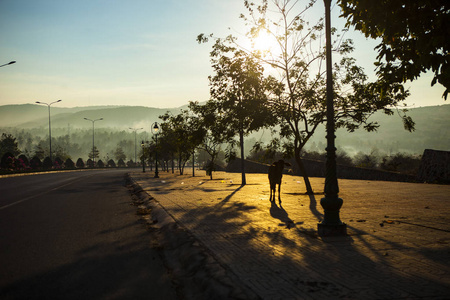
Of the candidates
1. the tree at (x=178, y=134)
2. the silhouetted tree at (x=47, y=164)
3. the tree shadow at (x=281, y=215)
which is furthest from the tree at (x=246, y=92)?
the silhouetted tree at (x=47, y=164)

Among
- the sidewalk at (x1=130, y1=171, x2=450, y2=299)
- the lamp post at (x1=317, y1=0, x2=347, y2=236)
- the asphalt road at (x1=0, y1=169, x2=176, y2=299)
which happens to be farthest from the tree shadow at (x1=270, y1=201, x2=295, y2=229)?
the asphalt road at (x1=0, y1=169, x2=176, y2=299)

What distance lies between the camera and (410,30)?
8516 mm

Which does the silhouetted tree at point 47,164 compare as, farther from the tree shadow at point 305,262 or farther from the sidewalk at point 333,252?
the tree shadow at point 305,262

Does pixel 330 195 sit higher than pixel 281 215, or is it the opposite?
pixel 330 195

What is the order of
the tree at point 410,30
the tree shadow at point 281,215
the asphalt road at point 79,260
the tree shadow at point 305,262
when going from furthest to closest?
the tree shadow at point 281,215
the tree at point 410,30
the asphalt road at point 79,260
the tree shadow at point 305,262

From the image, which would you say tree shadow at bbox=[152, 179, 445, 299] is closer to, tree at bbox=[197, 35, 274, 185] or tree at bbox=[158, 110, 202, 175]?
tree at bbox=[197, 35, 274, 185]

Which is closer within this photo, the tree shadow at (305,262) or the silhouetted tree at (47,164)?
the tree shadow at (305,262)

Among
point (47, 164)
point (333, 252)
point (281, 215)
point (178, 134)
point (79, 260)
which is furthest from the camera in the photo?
point (47, 164)

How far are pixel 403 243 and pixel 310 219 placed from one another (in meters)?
3.35

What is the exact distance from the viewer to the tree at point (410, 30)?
7312 millimetres

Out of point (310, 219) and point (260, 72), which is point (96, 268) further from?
point (260, 72)

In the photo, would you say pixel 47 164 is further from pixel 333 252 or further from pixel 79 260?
pixel 333 252

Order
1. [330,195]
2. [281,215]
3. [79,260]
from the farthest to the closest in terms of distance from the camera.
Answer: [281,215], [330,195], [79,260]

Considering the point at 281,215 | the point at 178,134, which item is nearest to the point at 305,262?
the point at 281,215
